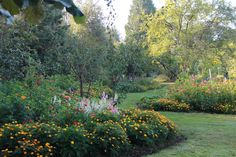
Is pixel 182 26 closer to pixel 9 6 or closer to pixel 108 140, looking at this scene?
pixel 108 140

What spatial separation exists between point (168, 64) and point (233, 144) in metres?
21.6

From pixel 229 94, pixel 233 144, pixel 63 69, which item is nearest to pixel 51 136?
pixel 233 144

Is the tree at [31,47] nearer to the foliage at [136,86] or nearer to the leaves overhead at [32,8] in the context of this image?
the foliage at [136,86]

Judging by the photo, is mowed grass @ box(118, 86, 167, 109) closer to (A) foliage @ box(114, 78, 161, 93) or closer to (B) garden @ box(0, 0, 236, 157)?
(B) garden @ box(0, 0, 236, 157)

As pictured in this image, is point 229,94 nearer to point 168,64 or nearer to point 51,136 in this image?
point 51,136

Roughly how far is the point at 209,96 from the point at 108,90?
5.14m

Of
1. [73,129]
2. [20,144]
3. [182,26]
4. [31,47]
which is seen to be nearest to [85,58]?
[31,47]

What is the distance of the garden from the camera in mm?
5145

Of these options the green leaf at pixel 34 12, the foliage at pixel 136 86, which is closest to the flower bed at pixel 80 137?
the foliage at pixel 136 86

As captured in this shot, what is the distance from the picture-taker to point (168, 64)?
28.2 meters

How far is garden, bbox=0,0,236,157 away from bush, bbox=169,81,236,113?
37 mm

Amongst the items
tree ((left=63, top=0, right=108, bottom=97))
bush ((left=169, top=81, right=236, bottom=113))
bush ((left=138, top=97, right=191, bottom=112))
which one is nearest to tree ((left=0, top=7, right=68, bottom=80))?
tree ((left=63, top=0, right=108, bottom=97))

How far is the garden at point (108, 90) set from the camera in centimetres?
514

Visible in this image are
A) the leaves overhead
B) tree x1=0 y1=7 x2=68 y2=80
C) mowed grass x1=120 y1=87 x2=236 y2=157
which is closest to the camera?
the leaves overhead
